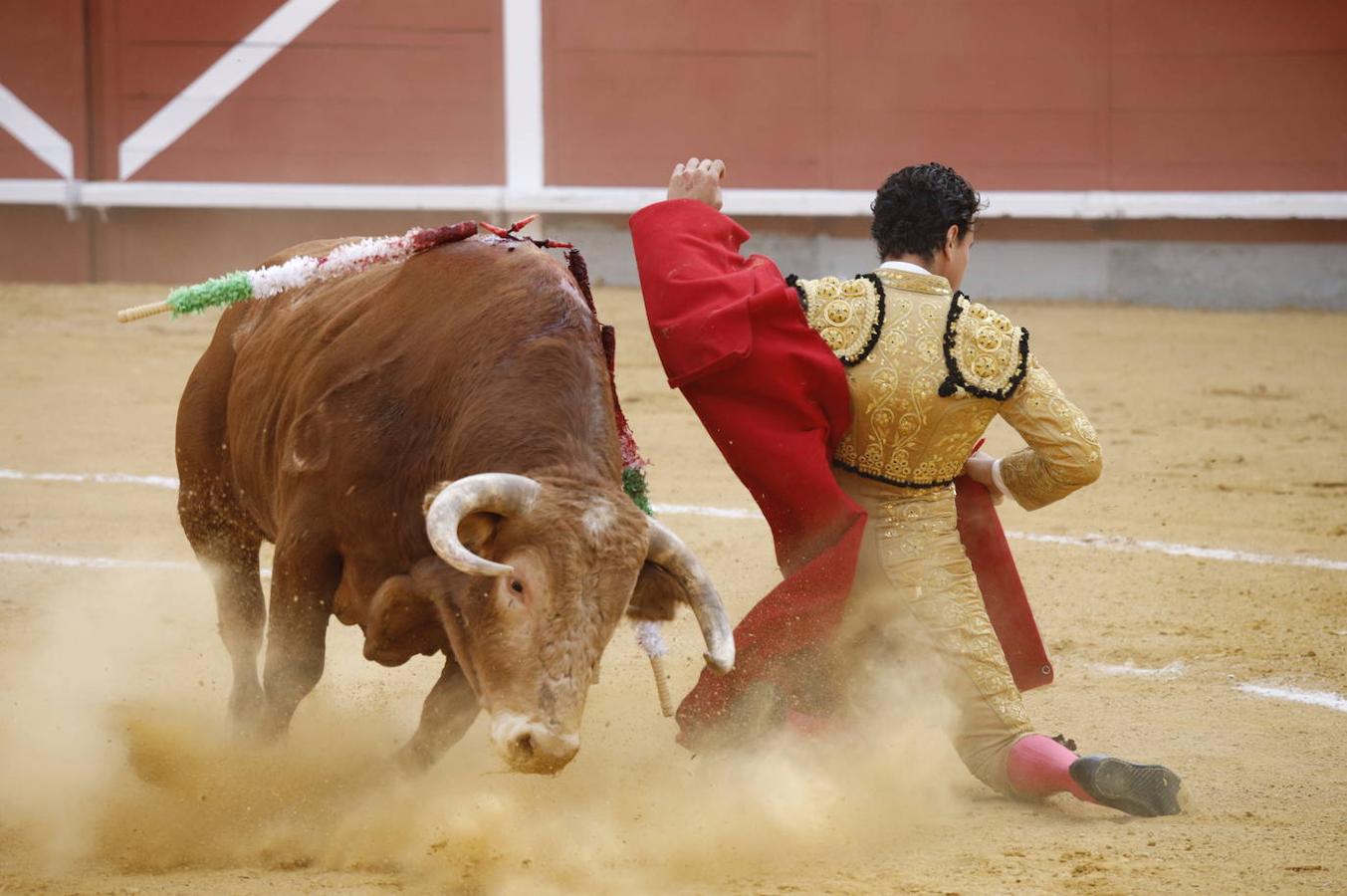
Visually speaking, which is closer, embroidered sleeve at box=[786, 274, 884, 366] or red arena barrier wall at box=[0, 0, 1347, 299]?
embroidered sleeve at box=[786, 274, 884, 366]

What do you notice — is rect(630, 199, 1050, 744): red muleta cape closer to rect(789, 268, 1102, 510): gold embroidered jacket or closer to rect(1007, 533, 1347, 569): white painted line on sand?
rect(789, 268, 1102, 510): gold embroidered jacket

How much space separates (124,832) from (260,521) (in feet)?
2.44

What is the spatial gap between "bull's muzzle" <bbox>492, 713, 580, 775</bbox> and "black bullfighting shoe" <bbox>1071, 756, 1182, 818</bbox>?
940 millimetres

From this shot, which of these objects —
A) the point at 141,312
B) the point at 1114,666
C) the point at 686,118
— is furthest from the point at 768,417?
the point at 686,118

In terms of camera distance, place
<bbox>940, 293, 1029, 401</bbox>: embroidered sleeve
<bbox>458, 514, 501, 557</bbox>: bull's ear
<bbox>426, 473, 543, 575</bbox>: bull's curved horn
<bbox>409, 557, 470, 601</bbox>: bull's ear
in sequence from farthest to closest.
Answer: <bbox>940, 293, 1029, 401</bbox>: embroidered sleeve → <bbox>409, 557, 470, 601</bbox>: bull's ear → <bbox>458, 514, 501, 557</bbox>: bull's ear → <bbox>426, 473, 543, 575</bbox>: bull's curved horn

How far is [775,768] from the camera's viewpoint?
2.92m

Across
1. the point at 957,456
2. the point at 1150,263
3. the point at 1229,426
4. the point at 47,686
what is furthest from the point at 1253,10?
the point at 47,686

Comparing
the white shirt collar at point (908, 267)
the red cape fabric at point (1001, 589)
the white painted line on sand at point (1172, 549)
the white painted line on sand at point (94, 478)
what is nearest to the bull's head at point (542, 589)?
the white shirt collar at point (908, 267)

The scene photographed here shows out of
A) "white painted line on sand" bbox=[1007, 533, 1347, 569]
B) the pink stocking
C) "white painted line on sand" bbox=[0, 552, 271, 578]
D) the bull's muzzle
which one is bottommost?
"white painted line on sand" bbox=[1007, 533, 1347, 569]

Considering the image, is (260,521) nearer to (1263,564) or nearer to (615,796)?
(615,796)

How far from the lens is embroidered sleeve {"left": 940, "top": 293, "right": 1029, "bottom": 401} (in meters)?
2.83

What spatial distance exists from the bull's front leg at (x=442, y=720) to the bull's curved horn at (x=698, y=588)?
677 millimetres

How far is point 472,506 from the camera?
2.25 metres

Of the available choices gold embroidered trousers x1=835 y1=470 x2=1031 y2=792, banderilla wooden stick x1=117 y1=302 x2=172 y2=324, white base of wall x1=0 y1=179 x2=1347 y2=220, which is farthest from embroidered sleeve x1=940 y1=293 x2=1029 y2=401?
white base of wall x1=0 y1=179 x2=1347 y2=220
